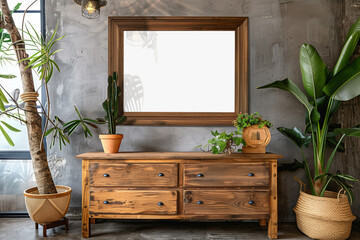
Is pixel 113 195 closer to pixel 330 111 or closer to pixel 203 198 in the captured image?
pixel 203 198

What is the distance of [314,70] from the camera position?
250cm

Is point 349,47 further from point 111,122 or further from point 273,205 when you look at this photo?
point 111,122

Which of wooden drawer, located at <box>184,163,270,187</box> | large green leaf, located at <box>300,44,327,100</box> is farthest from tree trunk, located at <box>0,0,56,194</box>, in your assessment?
large green leaf, located at <box>300,44,327,100</box>

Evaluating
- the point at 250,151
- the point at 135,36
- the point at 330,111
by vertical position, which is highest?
the point at 135,36

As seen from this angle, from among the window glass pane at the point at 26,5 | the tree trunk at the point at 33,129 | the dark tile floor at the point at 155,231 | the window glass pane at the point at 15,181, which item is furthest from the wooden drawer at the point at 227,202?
the window glass pane at the point at 26,5

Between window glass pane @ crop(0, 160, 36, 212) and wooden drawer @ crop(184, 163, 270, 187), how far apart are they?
6.65 ft

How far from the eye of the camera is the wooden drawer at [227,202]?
2.37 m

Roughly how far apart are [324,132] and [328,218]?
0.81 meters

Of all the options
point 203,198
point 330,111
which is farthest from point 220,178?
point 330,111

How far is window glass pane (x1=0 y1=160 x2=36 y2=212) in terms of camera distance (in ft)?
9.91

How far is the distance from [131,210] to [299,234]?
5.59 feet

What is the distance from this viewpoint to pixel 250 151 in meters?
2.58

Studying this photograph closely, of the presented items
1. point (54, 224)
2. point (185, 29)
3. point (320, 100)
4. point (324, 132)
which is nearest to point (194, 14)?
point (185, 29)

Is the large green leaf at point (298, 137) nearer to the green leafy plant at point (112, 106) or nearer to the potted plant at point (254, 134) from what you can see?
the potted plant at point (254, 134)
